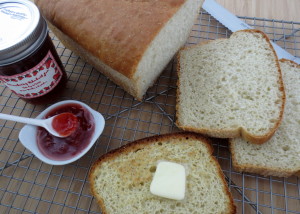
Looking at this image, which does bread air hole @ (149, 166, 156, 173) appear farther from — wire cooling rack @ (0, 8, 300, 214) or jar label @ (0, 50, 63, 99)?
jar label @ (0, 50, 63, 99)

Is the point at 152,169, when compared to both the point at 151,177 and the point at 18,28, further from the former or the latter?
the point at 18,28

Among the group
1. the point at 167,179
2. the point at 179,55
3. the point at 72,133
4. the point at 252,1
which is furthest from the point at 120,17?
the point at 252,1

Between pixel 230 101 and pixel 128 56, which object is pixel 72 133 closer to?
pixel 128 56

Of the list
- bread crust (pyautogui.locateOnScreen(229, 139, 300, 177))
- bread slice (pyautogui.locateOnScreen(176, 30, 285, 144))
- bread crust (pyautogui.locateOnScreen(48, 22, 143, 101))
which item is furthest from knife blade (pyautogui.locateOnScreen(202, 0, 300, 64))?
bread crust (pyautogui.locateOnScreen(229, 139, 300, 177))

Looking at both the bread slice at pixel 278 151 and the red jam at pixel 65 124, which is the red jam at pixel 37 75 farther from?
the bread slice at pixel 278 151

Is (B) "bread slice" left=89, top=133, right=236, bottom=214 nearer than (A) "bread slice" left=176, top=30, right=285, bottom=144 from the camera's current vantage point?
Yes

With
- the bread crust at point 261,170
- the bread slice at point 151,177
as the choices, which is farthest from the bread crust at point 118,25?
the bread crust at point 261,170
